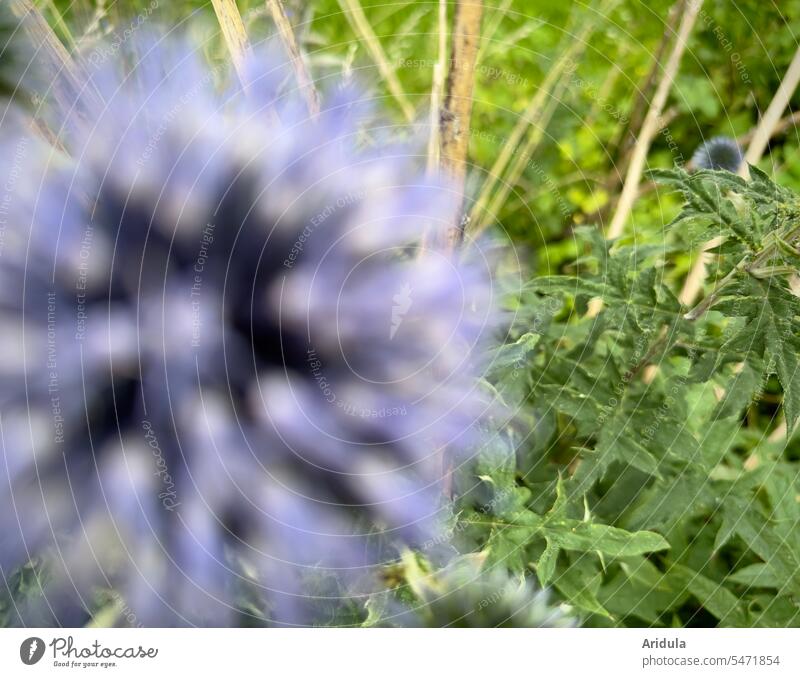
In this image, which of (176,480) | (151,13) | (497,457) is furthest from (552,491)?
(151,13)

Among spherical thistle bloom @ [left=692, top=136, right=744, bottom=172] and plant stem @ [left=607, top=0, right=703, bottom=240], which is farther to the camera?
plant stem @ [left=607, top=0, right=703, bottom=240]

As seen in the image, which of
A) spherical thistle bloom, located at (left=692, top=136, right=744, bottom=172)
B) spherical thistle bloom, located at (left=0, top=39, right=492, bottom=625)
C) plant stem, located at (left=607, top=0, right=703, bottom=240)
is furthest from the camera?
plant stem, located at (left=607, top=0, right=703, bottom=240)

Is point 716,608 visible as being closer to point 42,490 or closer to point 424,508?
point 424,508

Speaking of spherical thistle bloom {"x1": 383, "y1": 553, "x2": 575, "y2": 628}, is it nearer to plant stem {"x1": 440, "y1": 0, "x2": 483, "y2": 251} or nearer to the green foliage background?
the green foliage background

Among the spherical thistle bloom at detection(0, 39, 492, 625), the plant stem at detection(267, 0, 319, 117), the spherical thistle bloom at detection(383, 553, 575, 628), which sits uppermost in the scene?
the plant stem at detection(267, 0, 319, 117)

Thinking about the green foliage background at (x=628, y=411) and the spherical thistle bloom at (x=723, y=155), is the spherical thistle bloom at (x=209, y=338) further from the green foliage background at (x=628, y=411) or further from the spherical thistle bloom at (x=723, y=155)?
the spherical thistle bloom at (x=723, y=155)

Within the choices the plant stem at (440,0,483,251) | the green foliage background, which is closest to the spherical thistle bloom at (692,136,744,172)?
the green foliage background

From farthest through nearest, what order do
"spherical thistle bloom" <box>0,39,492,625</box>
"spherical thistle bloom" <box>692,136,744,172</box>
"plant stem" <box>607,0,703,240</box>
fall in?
1. "plant stem" <box>607,0,703,240</box>
2. "spherical thistle bloom" <box>692,136,744,172</box>
3. "spherical thistle bloom" <box>0,39,492,625</box>

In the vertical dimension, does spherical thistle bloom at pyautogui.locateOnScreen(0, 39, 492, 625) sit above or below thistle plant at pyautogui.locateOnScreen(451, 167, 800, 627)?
above
